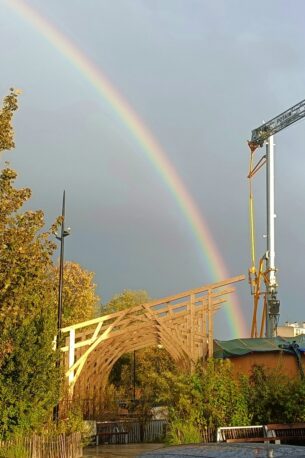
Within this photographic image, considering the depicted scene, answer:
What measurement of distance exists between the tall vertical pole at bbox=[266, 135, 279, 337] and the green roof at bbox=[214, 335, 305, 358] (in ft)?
56.2

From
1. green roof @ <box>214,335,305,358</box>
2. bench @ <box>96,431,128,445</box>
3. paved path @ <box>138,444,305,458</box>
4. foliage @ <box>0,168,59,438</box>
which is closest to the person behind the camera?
paved path @ <box>138,444,305,458</box>

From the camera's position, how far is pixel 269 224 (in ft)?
179

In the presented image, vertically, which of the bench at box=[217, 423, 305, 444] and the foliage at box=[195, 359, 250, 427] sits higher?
the foliage at box=[195, 359, 250, 427]

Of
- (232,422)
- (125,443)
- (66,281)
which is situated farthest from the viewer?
(66,281)

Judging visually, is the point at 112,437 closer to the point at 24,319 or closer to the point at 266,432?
the point at 24,319

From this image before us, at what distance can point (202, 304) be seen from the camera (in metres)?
28.9

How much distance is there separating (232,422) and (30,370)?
19.1ft

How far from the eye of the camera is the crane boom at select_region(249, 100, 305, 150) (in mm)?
54125

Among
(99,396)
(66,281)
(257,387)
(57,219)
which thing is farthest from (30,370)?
(66,281)

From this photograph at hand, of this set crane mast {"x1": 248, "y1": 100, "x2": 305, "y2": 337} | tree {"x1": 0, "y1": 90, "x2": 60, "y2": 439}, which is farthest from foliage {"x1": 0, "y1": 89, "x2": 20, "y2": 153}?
crane mast {"x1": 248, "y1": 100, "x2": 305, "y2": 337}

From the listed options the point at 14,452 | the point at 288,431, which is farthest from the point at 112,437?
the point at 288,431

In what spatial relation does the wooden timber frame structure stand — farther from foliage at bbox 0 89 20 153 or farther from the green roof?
foliage at bbox 0 89 20 153

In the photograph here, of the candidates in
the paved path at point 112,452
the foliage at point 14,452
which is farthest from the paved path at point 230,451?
the paved path at point 112,452

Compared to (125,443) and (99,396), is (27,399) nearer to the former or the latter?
(125,443)
